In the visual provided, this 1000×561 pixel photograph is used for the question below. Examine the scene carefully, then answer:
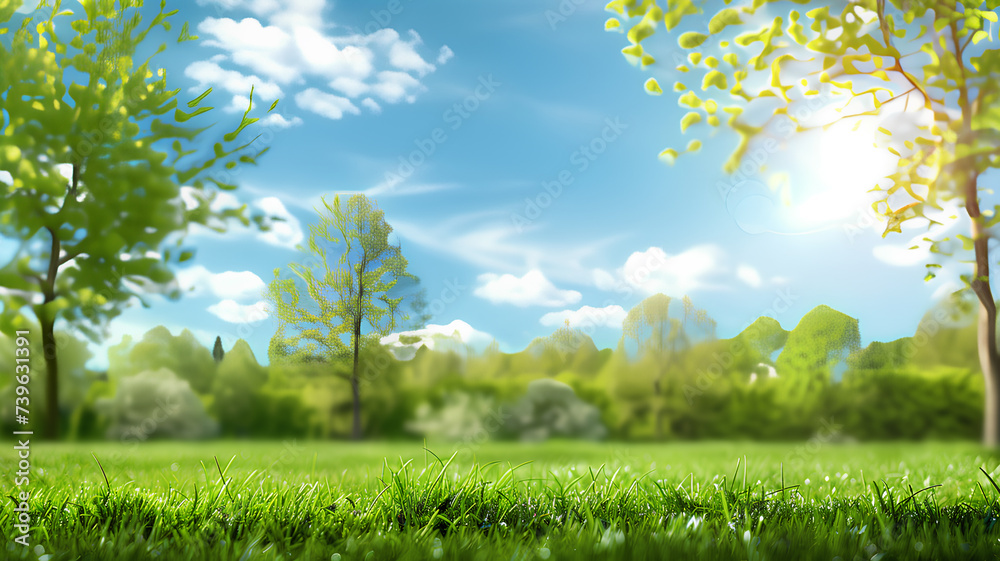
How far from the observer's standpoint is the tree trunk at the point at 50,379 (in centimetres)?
668

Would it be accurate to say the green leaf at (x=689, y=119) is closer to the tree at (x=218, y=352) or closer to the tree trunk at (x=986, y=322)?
the tree trunk at (x=986, y=322)

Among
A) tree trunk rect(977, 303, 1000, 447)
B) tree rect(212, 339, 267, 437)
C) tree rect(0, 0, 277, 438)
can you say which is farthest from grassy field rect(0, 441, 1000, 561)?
tree rect(212, 339, 267, 437)

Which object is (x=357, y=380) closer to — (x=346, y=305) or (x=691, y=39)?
(x=346, y=305)

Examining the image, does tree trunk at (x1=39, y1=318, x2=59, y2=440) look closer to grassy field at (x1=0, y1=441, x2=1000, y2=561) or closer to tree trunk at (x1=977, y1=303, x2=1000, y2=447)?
grassy field at (x1=0, y1=441, x2=1000, y2=561)

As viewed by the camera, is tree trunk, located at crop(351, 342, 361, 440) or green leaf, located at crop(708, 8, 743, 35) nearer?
green leaf, located at crop(708, 8, 743, 35)

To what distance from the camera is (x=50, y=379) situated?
25.7 ft

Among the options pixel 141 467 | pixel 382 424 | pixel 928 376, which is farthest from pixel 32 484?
pixel 928 376

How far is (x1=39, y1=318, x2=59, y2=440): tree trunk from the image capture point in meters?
6.68

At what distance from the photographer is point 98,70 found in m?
6.89

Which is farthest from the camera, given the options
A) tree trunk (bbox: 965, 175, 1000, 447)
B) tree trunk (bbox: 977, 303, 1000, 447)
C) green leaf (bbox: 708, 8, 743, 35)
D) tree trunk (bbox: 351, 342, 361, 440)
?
tree trunk (bbox: 351, 342, 361, 440)

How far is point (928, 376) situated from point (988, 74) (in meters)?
8.69

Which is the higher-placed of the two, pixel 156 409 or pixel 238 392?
pixel 238 392

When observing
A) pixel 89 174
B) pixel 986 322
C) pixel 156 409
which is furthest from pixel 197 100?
pixel 986 322

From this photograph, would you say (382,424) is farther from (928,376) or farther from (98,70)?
(928,376)
